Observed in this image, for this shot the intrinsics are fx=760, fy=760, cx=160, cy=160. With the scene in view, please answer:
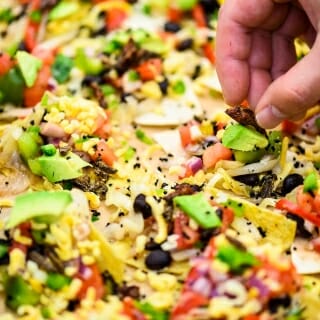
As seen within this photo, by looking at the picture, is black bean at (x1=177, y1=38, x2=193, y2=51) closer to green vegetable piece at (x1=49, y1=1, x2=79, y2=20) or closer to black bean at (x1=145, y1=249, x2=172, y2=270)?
green vegetable piece at (x1=49, y1=1, x2=79, y2=20)

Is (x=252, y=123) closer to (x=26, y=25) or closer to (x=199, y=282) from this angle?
(x=199, y=282)

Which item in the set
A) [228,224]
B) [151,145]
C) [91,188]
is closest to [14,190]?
[91,188]

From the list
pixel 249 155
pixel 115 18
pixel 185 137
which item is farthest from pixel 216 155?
pixel 115 18

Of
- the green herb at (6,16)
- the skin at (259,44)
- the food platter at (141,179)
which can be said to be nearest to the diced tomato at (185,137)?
the food platter at (141,179)

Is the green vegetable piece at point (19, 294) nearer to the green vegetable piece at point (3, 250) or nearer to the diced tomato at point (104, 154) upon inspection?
the green vegetable piece at point (3, 250)

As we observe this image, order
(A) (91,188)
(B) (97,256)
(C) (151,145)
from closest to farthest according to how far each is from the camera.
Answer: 1. (B) (97,256)
2. (A) (91,188)
3. (C) (151,145)

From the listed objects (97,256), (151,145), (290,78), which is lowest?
(151,145)

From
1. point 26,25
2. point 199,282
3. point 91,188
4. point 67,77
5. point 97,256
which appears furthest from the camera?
point 26,25

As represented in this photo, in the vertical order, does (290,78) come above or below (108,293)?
above
